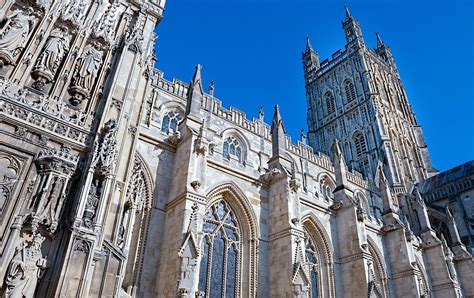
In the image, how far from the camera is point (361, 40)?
45.2 m

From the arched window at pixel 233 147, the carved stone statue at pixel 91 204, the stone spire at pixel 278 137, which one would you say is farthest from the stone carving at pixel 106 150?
the arched window at pixel 233 147

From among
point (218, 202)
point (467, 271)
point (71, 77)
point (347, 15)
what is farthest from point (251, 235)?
point (347, 15)

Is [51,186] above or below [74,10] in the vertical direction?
below

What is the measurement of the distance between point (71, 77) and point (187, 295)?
6368 mm

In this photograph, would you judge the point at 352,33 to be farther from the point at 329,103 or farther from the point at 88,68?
the point at 88,68

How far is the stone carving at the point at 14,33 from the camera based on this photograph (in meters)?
7.84

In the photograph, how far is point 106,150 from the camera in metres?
7.54

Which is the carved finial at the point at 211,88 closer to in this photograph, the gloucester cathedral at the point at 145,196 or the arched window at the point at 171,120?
the gloucester cathedral at the point at 145,196

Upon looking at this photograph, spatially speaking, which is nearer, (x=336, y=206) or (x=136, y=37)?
(x=136, y=37)

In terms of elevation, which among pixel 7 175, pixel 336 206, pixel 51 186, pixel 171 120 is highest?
pixel 171 120

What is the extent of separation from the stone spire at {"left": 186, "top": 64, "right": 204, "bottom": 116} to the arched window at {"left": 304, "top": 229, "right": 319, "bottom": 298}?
7957mm

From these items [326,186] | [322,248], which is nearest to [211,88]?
[326,186]

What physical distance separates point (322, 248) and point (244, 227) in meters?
4.77

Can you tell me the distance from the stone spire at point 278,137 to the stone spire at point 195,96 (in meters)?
4.31
